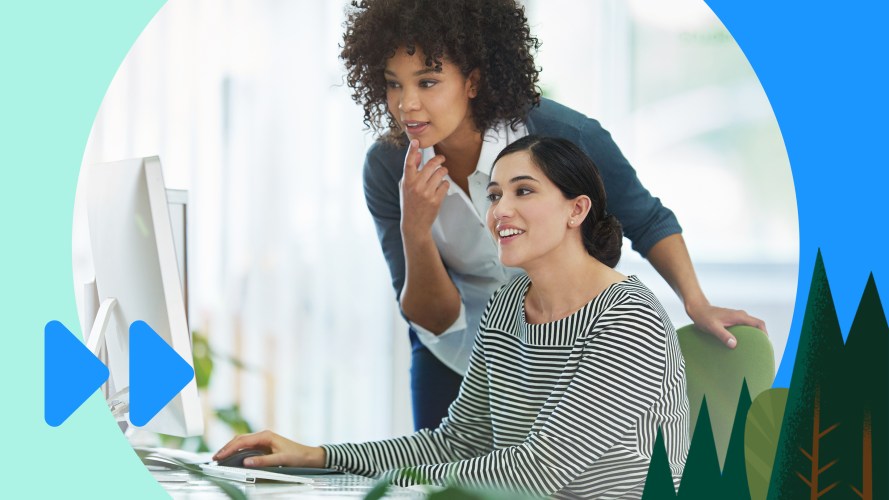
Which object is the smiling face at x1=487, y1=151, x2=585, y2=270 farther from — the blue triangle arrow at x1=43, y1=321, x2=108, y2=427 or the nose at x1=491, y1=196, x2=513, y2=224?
the blue triangle arrow at x1=43, y1=321, x2=108, y2=427

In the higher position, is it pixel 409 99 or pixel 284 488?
pixel 409 99

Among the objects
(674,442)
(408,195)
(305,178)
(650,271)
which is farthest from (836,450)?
(305,178)

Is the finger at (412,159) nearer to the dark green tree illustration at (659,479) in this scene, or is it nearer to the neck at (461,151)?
the neck at (461,151)

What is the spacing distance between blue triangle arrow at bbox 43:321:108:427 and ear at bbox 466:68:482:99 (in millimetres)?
453

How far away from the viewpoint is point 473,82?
103cm

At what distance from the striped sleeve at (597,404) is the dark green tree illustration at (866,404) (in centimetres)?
28

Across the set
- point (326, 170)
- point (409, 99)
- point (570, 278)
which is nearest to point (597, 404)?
point (570, 278)

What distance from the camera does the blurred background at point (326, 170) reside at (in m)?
1.07

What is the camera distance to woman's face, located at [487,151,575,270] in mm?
970

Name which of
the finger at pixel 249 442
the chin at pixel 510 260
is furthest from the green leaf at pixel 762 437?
the finger at pixel 249 442

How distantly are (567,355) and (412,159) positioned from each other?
25 centimetres

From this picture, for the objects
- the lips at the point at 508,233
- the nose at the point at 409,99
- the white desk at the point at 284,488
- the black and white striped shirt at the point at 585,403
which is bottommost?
the white desk at the point at 284,488

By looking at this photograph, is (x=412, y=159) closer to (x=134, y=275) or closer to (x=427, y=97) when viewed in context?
(x=427, y=97)

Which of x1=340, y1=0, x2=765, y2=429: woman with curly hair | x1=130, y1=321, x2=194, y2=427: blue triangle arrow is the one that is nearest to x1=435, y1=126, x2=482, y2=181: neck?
x1=340, y1=0, x2=765, y2=429: woman with curly hair
